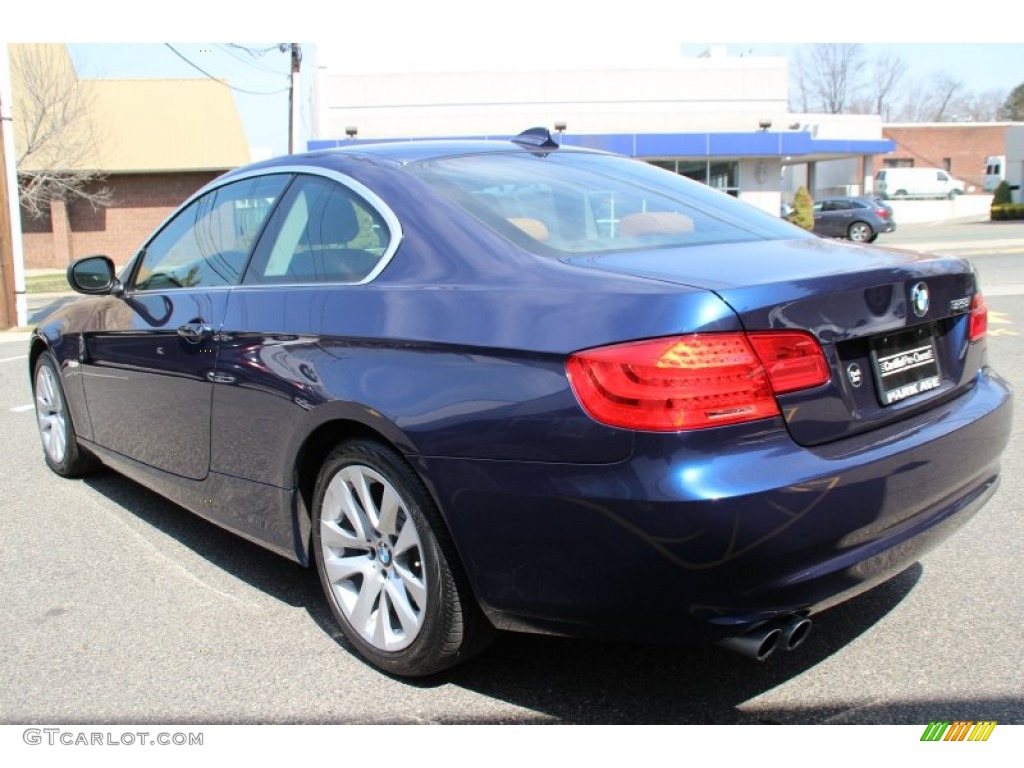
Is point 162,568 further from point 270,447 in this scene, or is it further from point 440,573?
point 440,573

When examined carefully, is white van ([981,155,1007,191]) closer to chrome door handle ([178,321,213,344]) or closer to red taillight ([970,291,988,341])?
red taillight ([970,291,988,341])

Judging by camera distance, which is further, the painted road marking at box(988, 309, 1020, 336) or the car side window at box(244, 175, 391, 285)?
the painted road marking at box(988, 309, 1020, 336)

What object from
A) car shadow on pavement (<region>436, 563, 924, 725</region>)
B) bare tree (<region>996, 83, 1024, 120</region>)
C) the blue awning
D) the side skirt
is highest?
bare tree (<region>996, 83, 1024, 120</region>)

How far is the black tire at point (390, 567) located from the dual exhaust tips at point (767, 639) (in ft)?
2.50

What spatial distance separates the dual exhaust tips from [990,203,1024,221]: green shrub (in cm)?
4605

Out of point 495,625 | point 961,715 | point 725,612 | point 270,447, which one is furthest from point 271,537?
point 961,715

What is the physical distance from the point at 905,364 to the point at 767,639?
3.03ft

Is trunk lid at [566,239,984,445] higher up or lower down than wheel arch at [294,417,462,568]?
higher up

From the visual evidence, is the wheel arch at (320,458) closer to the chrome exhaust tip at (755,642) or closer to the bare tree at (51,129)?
the chrome exhaust tip at (755,642)

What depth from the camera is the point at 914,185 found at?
51.8 metres

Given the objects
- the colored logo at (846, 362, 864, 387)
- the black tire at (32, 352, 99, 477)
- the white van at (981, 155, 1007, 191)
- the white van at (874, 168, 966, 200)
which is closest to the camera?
the colored logo at (846, 362, 864, 387)

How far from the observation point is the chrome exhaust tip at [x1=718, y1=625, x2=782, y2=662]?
2363 mm

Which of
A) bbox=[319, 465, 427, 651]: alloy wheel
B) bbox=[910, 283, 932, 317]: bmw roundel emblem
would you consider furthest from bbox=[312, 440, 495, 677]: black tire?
bbox=[910, 283, 932, 317]: bmw roundel emblem

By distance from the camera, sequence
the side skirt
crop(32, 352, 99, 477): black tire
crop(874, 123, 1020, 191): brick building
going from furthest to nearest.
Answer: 1. crop(874, 123, 1020, 191): brick building
2. crop(32, 352, 99, 477): black tire
3. the side skirt
